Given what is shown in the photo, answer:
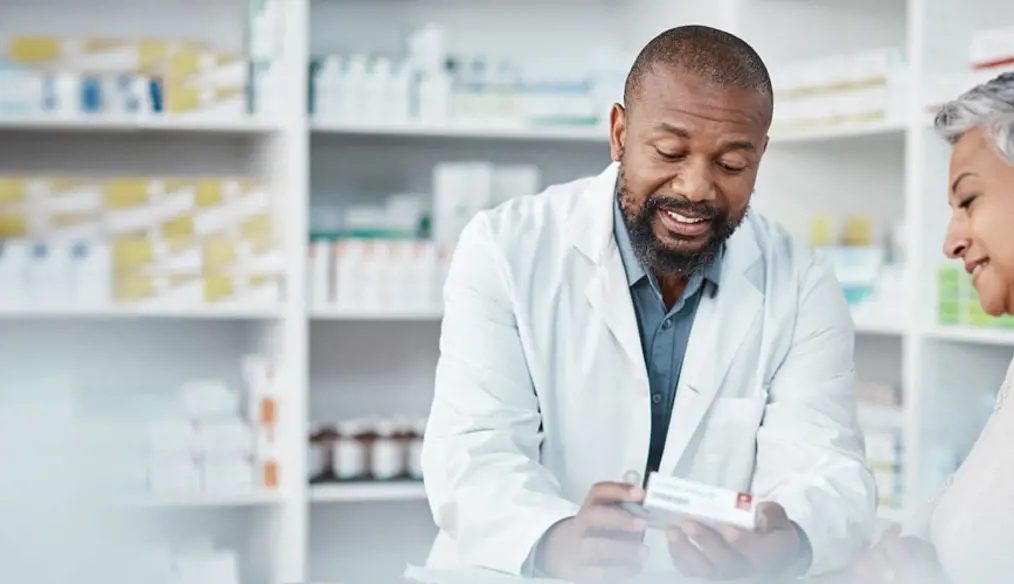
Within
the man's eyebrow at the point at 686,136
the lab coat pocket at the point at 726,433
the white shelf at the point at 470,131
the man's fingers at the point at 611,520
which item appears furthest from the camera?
the white shelf at the point at 470,131

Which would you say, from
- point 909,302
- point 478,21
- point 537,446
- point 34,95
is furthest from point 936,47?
point 34,95

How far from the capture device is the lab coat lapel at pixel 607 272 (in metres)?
1.62

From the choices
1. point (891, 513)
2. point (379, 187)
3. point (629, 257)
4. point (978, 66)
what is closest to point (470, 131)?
point (379, 187)

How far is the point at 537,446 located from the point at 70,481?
0.82 meters

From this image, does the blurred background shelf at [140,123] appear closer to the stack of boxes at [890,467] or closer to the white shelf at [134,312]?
the white shelf at [134,312]

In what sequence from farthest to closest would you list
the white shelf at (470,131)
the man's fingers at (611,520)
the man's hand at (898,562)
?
the white shelf at (470,131)
the man's fingers at (611,520)
the man's hand at (898,562)

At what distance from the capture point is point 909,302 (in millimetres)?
2641

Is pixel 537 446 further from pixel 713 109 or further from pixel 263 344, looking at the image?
pixel 263 344

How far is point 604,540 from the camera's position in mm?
1242

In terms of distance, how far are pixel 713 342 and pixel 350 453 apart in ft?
5.00

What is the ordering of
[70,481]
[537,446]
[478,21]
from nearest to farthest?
[70,481] < [537,446] < [478,21]

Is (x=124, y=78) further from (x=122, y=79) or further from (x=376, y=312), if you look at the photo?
(x=376, y=312)

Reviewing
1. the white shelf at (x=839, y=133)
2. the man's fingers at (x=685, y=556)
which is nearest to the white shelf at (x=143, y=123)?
the white shelf at (x=839, y=133)

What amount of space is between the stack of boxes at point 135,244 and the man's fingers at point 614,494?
1744 mm
